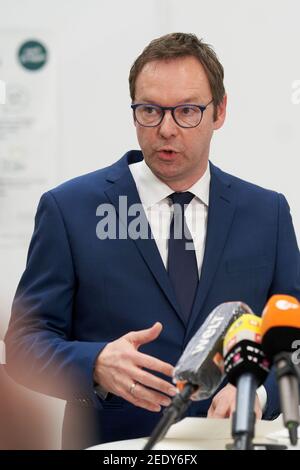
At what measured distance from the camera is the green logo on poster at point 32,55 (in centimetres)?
329

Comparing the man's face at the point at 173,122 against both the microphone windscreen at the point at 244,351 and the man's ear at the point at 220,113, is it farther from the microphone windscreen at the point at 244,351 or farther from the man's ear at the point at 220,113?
the microphone windscreen at the point at 244,351

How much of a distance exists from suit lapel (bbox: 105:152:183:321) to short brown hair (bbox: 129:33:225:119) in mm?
212

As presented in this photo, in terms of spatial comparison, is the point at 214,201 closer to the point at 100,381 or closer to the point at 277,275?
the point at 277,275

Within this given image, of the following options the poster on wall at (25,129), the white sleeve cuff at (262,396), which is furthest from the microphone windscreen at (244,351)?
the poster on wall at (25,129)

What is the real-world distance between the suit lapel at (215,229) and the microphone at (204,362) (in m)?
0.66

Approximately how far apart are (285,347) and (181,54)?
118cm

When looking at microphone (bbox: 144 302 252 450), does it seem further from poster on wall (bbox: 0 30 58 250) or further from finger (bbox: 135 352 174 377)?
poster on wall (bbox: 0 30 58 250)

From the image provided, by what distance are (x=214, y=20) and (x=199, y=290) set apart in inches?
56.1

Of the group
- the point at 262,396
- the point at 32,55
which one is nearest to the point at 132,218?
the point at 262,396

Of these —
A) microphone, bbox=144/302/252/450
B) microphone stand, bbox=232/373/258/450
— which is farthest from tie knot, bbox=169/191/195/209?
microphone stand, bbox=232/373/258/450
